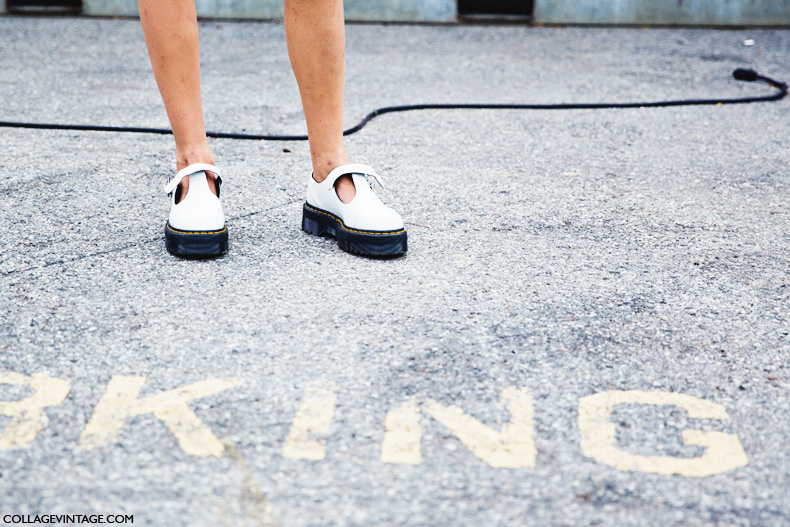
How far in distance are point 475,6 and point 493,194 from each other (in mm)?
5583

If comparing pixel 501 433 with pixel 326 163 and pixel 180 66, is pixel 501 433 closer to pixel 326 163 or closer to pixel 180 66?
pixel 326 163

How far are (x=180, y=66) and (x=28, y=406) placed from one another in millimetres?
923

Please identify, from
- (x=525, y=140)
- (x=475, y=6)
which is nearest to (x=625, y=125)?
(x=525, y=140)

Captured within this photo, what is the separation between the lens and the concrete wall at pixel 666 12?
571 cm

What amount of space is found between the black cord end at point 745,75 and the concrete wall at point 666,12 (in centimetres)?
205

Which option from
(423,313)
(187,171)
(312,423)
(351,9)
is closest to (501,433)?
(312,423)

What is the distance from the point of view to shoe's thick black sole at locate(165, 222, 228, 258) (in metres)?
1.73

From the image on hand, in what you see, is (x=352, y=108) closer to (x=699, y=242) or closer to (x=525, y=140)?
(x=525, y=140)

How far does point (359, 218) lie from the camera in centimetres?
180

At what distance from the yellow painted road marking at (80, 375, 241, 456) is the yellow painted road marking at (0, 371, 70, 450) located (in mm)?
72

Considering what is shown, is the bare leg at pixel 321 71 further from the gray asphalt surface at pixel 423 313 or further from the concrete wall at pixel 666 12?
the concrete wall at pixel 666 12

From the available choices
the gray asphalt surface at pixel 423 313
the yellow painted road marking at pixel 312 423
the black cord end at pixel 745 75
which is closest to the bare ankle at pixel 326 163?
the gray asphalt surface at pixel 423 313

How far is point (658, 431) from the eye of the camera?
1.18 m

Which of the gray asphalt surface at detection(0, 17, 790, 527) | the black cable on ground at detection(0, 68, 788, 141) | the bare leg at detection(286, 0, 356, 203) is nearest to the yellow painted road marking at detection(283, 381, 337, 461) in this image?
Result: the gray asphalt surface at detection(0, 17, 790, 527)
